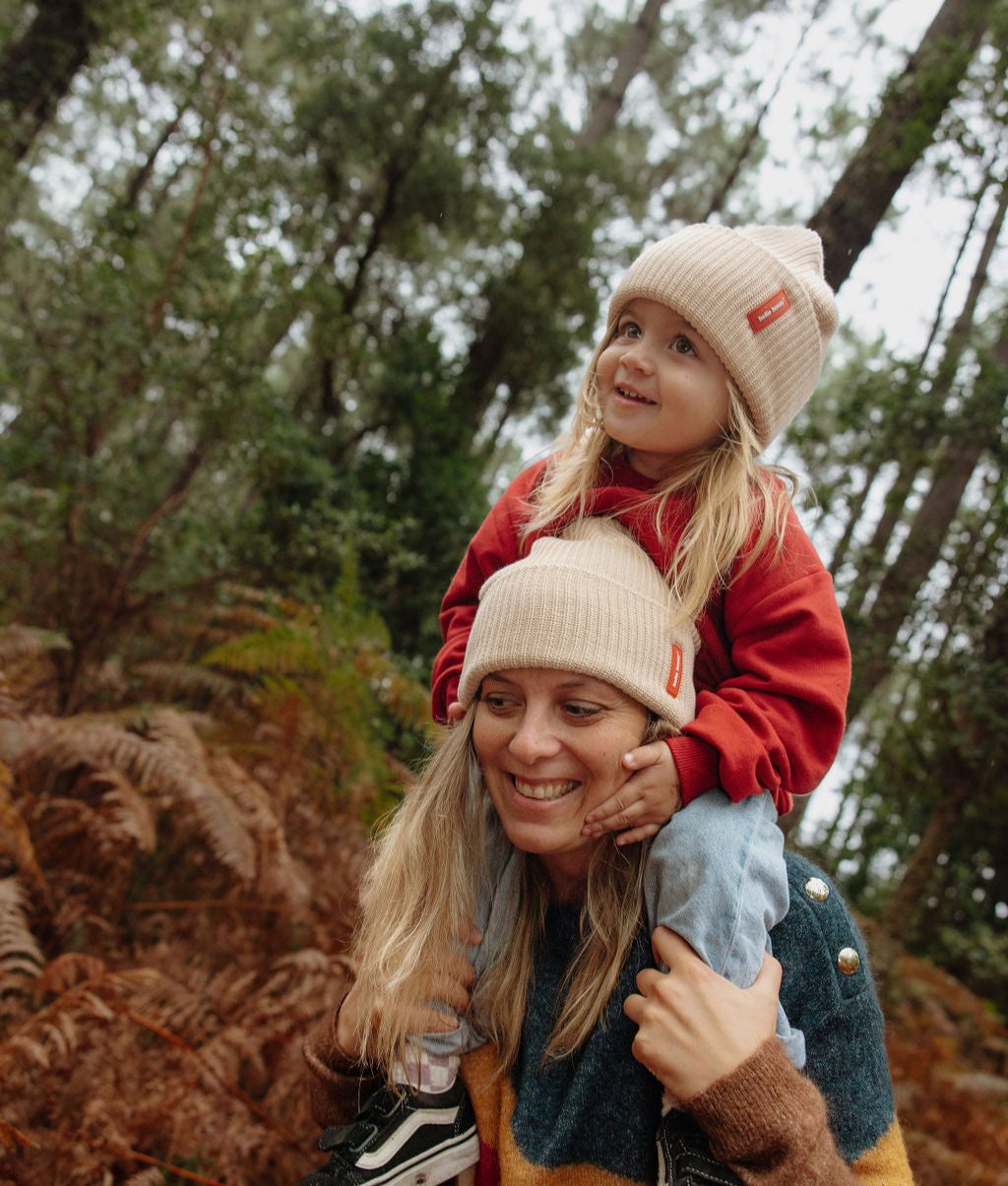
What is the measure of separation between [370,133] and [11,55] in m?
4.00

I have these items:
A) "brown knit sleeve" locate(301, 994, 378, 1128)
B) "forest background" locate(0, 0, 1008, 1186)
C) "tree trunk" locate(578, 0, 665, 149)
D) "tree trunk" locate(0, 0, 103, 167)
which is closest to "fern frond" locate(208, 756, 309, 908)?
"forest background" locate(0, 0, 1008, 1186)

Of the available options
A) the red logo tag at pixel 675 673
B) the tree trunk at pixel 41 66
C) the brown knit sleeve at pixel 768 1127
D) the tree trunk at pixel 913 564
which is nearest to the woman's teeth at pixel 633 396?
the red logo tag at pixel 675 673

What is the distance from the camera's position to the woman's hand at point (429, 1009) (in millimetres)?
1916

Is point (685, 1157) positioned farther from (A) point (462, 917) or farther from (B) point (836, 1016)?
(A) point (462, 917)

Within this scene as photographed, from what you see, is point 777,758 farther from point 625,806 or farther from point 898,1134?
point 898,1134

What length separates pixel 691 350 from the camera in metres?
2.17

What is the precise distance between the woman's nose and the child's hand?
0.49 ft

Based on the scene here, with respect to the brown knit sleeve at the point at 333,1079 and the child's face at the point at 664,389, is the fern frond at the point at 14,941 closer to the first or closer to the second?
the brown knit sleeve at the point at 333,1079

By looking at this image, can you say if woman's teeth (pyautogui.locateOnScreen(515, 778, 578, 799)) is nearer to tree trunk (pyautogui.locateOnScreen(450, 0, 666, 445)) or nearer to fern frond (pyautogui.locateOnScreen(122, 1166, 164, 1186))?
fern frond (pyautogui.locateOnScreen(122, 1166, 164, 1186))

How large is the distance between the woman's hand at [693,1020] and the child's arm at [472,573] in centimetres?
83

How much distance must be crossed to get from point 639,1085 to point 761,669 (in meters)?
0.86

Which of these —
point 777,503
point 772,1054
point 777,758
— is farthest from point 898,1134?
point 777,503

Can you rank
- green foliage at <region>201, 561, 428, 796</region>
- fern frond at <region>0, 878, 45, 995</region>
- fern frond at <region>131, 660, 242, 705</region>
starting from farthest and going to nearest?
1. fern frond at <region>131, 660, 242, 705</region>
2. green foliage at <region>201, 561, 428, 796</region>
3. fern frond at <region>0, 878, 45, 995</region>

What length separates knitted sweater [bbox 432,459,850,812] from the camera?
179 centimetres
